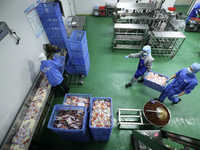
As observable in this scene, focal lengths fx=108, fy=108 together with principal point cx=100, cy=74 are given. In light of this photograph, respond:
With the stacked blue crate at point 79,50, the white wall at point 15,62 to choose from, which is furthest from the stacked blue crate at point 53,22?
the stacked blue crate at point 79,50

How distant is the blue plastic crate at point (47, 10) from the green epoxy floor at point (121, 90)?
8.38 ft

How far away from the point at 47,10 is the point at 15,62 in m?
2.21

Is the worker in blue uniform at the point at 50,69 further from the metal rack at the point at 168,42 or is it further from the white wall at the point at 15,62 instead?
the metal rack at the point at 168,42

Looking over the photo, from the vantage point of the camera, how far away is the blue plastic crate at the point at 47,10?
3744 millimetres

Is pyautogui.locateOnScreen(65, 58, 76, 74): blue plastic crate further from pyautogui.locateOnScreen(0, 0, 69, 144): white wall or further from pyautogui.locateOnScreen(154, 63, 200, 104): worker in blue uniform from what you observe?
pyautogui.locateOnScreen(154, 63, 200, 104): worker in blue uniform

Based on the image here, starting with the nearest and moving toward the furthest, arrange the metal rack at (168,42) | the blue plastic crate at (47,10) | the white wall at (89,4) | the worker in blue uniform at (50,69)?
the worker in blue uniform at (50,69) → the blue plastic crate at (47,10) → the metal rack at (168,42) → the white wall at (89,4)

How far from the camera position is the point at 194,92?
13.5ft

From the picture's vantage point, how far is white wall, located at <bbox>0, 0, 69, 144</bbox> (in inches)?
98.0

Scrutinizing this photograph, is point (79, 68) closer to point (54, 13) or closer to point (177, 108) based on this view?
point (54, 13)

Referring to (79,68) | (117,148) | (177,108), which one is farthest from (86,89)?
(177,108)

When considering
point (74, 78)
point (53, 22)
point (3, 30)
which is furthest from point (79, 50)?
point (3, 30)

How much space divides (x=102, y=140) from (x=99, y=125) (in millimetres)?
911

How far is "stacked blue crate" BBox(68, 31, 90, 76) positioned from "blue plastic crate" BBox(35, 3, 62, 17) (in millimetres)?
905

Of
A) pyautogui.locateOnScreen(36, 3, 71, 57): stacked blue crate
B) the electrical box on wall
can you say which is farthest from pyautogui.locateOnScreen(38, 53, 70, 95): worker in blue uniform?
pyautogui.locateOnScreen(36, 3, 71, 57): stacked blue crate
